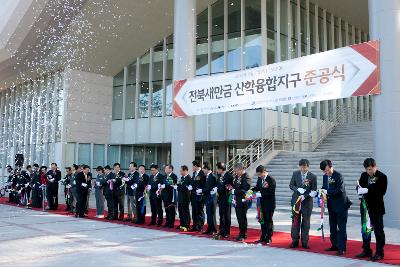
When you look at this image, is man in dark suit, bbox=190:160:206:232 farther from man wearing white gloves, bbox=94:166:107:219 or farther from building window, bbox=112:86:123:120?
building window, bbox=112:86:123:120

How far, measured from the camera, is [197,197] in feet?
33.1

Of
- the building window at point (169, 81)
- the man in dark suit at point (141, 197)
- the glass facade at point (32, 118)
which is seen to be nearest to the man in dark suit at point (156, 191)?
the man in dark suit at point (141, 197)

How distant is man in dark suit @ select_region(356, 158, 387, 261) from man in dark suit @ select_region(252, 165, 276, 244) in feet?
5.82

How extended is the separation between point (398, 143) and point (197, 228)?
5.27 meters

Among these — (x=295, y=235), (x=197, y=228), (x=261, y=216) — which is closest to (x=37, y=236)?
(x=197, y=228)

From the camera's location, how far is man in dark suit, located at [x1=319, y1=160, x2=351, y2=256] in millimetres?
7195

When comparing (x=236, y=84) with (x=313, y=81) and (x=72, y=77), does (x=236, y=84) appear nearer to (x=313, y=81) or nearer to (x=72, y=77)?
(x=313, y=81)

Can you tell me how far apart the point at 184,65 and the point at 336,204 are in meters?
8.62

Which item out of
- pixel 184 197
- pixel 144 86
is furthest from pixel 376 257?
pixel 144 86

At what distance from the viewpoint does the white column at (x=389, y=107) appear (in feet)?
33.8

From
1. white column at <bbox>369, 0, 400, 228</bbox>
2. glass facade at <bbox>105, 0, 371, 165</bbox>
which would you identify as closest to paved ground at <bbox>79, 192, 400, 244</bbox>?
white column at <bbox>369, 0, 400, 228</bbox>

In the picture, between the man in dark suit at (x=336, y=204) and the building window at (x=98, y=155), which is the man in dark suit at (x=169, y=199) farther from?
the building window at (x=98, y=155)

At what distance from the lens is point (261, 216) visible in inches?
331

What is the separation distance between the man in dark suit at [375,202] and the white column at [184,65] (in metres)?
8.14
